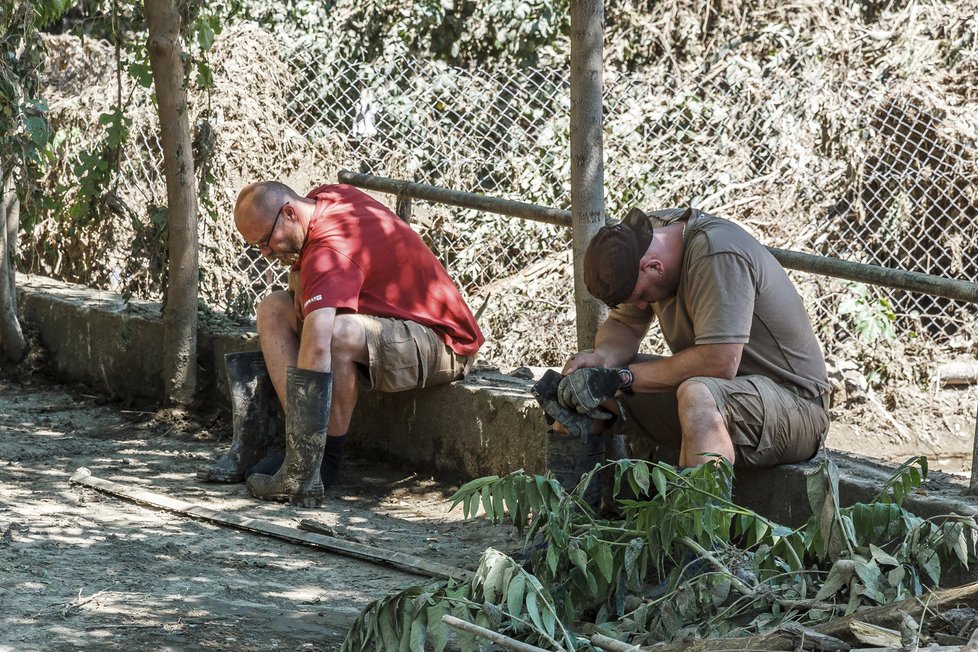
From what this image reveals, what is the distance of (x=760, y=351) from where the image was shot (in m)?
3.85

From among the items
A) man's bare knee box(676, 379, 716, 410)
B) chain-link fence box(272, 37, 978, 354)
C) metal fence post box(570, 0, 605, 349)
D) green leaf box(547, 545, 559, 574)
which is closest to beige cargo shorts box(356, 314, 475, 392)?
metal fence post box(570, 0, 605, 349)

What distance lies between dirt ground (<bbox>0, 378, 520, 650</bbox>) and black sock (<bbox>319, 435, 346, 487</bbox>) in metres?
0.10

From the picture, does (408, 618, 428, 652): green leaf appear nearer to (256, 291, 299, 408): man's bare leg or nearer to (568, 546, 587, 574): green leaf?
(568, 546, 587, 574): green leaf

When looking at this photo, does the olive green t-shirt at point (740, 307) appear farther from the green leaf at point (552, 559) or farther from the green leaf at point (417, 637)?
the green leaf at point (417, 637)

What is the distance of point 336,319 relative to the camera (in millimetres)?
4871

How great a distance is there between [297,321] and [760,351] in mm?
2176

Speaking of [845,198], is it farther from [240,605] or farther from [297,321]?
[240,605]

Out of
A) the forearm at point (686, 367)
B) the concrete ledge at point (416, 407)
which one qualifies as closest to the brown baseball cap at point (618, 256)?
the forearm at point (686, 367)

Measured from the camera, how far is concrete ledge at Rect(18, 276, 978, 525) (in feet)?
12.4

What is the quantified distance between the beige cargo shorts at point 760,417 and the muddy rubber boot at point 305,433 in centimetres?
141

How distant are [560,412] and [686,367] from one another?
1.60ft

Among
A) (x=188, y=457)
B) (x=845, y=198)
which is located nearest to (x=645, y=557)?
(x=188, y=457)

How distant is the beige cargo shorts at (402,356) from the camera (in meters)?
4.93

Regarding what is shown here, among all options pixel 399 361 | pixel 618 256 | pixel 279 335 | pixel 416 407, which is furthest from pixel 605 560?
pixel 279 335
